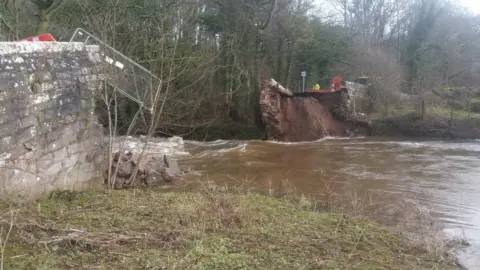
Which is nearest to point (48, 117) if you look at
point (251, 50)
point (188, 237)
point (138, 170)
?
point (188, 237)

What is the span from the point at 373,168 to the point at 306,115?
796cm

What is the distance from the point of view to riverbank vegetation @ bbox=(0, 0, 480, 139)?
16016 millimetres

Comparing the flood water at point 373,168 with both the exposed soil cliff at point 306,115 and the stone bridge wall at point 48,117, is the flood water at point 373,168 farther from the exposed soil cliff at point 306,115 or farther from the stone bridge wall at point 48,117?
the stone bridge wall at point 48,117

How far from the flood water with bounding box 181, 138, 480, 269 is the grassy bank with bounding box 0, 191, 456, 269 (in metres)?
1.40

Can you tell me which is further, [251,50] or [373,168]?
[251,50]

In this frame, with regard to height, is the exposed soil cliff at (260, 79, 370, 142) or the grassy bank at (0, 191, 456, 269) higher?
the exposed soil cliff at (260, 79, 370, 142)

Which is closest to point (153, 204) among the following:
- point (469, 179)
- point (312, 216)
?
point (312, 216)

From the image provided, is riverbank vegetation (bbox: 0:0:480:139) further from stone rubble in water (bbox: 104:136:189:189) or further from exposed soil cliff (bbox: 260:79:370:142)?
stone rubble in water (bbox: 104:136:189:189)

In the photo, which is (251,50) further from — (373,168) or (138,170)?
(138,170)

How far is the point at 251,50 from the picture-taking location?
2497 centimetres

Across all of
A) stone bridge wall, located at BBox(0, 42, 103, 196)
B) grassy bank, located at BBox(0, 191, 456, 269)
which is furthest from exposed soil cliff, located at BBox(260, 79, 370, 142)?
grassy bank, located at BBox(0, 191, 456, 269)

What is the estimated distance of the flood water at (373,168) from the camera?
31.8ft

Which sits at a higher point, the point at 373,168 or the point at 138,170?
the point at 138,170

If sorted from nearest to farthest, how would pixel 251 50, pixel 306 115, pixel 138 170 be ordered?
pixel 138 170 → pixel 306 115 → pixel 251 50
